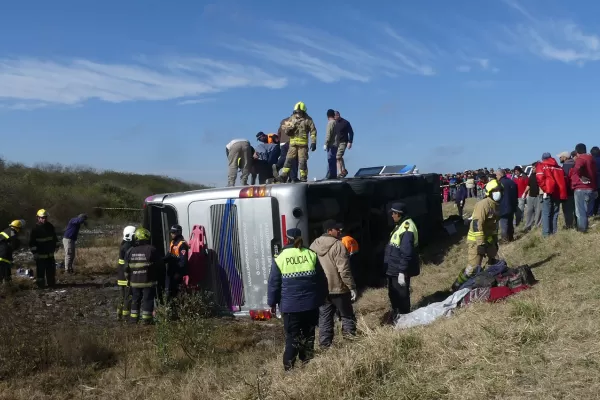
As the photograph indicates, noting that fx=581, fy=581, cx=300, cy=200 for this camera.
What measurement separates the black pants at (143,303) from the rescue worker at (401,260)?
3561 mm

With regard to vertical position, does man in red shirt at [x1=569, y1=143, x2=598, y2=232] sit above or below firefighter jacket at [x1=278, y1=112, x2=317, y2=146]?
below

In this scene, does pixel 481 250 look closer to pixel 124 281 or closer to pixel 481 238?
pixel 481 238

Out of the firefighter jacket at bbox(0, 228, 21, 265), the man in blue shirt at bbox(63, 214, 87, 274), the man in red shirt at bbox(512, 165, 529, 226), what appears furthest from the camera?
the man in blue shirt at bbox(63, 214, 87, 274)

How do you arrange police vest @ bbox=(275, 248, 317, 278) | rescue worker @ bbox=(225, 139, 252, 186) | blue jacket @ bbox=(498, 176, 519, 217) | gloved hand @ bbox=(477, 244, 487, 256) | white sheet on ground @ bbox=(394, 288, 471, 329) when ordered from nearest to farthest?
1. police vest @ bbox=(275, 248, 317, 278)
2. white sheet on ground @ bbox=(394, 288, 471, 329)
3. gloved hand @ bbox=(477, 244, 487, 256)
4. rescue worker @ bbox=(225, 139, 252, 186)
5. blue jacket @ bbox=(498, 176, 519, 217)

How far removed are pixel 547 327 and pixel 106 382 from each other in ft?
14.7

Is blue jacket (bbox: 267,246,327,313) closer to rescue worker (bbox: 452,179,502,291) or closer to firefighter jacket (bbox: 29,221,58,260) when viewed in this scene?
rescue worker (bbox: 452,179,502,291)

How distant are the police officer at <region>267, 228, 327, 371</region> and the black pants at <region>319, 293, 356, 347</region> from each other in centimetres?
55

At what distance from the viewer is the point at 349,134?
12.0 meters

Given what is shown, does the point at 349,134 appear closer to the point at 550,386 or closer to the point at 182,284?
the point at 182,284

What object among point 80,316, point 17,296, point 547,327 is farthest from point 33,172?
point 547,327

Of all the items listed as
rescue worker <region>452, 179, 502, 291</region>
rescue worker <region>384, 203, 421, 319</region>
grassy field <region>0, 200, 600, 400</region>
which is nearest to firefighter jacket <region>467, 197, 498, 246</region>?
rescue worker <region>452, 179, 502, 291</region>

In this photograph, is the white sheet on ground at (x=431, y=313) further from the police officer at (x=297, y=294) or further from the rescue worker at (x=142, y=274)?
the rescue worker at (x=142, y=274)

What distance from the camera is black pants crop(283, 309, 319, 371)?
5.59 meters

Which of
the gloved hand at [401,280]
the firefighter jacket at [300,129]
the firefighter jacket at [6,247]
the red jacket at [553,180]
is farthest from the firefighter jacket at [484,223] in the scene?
the firefighter jacket at [6,247]
